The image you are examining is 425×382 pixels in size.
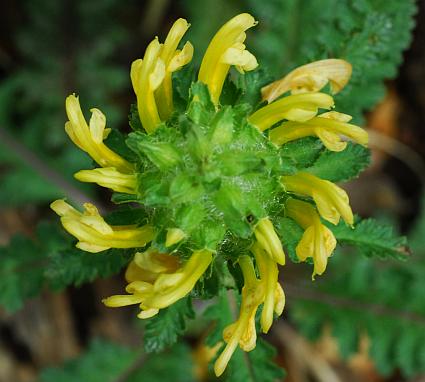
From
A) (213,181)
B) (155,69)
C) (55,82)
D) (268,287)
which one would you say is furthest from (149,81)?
(55,82)

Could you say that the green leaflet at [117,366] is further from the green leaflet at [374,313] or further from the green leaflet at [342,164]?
the green leaflet at [342,164]

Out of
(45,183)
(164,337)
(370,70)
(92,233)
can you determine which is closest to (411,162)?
(370,70)

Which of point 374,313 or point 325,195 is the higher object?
point 325,195

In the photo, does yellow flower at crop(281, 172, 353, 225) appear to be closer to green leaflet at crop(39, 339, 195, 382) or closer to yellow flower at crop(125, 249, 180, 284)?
yellow flower at crop(125, 249, 180, 284)

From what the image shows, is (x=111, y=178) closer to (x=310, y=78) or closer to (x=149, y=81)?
(x=149, y=81)

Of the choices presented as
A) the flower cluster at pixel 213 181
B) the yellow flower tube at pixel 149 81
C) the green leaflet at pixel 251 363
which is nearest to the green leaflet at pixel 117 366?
the green leaflet at pixel 251 363

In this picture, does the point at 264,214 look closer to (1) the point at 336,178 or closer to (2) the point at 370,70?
(1) the point at 336,178
